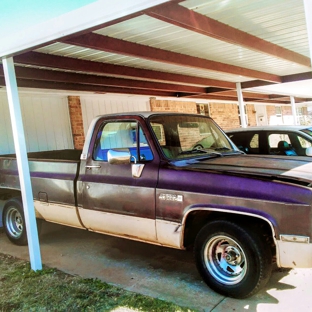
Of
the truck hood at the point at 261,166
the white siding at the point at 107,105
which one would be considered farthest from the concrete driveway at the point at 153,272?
the white siding at the point at 107,105

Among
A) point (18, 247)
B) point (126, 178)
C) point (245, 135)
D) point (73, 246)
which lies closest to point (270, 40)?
point (245, 135)

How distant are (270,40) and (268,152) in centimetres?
221

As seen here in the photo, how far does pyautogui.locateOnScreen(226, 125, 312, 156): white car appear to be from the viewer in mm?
6715

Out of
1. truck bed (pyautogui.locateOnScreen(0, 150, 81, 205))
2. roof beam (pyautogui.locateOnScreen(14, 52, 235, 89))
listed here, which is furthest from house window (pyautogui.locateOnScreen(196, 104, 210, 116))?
truck bed (pyautogui.locateOnScreen(0, 150, 81, 205))

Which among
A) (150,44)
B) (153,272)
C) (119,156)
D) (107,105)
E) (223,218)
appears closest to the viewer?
(223,218)

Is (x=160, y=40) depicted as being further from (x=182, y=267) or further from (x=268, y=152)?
(x=182, y=267)

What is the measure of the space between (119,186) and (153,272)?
124 cm

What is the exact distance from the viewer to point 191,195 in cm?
378

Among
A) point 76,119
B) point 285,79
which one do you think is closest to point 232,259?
point 76,119

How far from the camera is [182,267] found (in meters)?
4.71

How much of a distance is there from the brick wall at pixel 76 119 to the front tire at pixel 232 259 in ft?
23.9

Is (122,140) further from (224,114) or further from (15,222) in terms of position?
(224,114)

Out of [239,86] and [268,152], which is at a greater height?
[239,86]

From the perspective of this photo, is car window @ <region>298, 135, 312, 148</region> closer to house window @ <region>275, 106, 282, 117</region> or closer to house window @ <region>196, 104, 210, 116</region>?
house window @ <region>196, 104, 210, 116</region>
